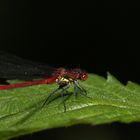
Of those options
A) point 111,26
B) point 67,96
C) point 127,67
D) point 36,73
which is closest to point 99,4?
point 111,26

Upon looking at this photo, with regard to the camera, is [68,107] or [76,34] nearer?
[68,107]

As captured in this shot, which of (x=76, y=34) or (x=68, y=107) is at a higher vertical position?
(x=76, y=34)

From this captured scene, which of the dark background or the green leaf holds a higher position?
the dark background

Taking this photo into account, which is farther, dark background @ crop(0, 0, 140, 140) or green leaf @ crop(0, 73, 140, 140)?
dark background @ crop(0, 0, 140, 140)

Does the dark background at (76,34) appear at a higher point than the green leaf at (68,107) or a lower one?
higher
